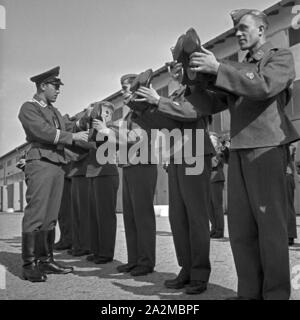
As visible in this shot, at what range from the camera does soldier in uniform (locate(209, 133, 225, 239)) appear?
8414 millimetres

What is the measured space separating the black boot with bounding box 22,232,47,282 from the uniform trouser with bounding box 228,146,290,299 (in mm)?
2133

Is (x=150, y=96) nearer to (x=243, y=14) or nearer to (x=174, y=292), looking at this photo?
(x=243, y=14)

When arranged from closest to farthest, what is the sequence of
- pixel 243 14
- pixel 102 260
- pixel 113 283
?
1. pixel 243 14
2. pixel 113 283
3. pixel 102 260

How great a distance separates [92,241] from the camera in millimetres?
5859

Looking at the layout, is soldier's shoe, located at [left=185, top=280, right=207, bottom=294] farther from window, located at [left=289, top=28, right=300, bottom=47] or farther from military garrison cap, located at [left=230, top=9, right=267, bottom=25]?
window, located at [left=289, top=28, right=300, bottom=47]

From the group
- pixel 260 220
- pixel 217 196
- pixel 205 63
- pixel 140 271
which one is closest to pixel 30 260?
pixel 140 271

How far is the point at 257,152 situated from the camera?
2.88 metres

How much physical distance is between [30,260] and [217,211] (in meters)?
4.78

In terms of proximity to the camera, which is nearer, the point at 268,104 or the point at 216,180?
the point at 268,104

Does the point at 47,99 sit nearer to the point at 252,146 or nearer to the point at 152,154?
the point at 152,154
